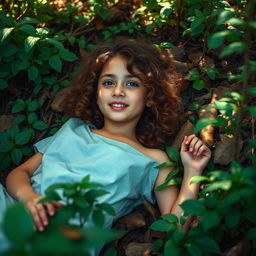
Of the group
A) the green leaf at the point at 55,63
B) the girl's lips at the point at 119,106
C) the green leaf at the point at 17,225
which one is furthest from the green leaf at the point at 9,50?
the green leaf at the point at 17,225

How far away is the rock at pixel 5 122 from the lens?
3293 mm

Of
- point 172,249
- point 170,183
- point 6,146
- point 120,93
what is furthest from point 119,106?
point 172,249

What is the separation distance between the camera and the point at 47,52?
321cm

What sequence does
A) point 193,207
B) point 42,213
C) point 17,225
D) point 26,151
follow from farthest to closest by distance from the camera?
1. point 26,151
2. point 42,213
3. point 193,207
4. point 17,225

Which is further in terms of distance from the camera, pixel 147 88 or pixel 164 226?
pixel 147 88

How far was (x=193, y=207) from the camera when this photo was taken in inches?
75.2

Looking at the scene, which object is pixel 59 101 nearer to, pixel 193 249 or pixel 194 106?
pixel 194 106

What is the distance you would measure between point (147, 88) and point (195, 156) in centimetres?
73

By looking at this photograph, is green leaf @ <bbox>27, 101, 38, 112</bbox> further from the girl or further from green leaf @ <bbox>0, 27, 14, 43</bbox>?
green leaf @ <bbox>0, 27, 14, 43</bbox>

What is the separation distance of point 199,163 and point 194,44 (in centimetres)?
145

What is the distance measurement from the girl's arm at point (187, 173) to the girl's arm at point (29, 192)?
2.77 feet

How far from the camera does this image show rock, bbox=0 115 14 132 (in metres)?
3.29

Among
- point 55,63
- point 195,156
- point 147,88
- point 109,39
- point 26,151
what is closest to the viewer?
point 195,156

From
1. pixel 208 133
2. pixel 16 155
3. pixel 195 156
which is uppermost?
pixel 208 133
